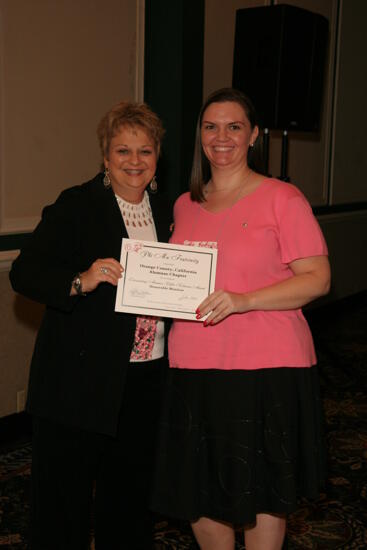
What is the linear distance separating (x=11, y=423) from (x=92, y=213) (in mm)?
1958

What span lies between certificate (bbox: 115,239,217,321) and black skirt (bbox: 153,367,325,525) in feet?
0.84

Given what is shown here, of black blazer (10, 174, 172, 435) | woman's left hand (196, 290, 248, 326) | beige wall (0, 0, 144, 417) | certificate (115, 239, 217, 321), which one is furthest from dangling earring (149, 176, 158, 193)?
beige wall (0, 0, 144, 417)

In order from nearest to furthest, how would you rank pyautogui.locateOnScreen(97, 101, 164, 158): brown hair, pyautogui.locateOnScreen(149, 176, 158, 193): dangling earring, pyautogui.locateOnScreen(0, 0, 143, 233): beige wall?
pyautogui.locateOnScreen(97, 101, 164, 158): brown hair, pyautogui.locateOnScreen(149, 176, 158, 193): dangling earring, pyautogui.locateOnScreen(0, 0, 143, 233): beige wall

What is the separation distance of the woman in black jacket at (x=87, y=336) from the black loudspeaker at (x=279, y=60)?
5.83ft

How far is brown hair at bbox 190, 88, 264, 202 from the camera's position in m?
2.14

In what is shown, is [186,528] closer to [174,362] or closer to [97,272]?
[174,362]

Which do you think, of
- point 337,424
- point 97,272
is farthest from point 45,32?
point 337,424

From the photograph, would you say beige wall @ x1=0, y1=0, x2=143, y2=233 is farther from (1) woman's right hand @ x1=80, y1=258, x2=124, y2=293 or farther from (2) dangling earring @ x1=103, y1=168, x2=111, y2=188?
(1) woman's right hand @ x1=80, y1=258, x2=124, y2=293

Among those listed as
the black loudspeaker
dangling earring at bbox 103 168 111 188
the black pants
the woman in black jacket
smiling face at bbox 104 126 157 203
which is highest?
the black loudspeaker

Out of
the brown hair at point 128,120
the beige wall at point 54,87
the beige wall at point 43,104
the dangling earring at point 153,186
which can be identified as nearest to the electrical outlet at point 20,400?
the beige wall at point 43,104

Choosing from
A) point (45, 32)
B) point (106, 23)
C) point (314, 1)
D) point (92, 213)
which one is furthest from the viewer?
point (314, 1)

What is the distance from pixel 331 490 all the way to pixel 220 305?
169 centimetres

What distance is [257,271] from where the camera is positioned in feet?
6.62

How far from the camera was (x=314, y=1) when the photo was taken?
5.92 metres
